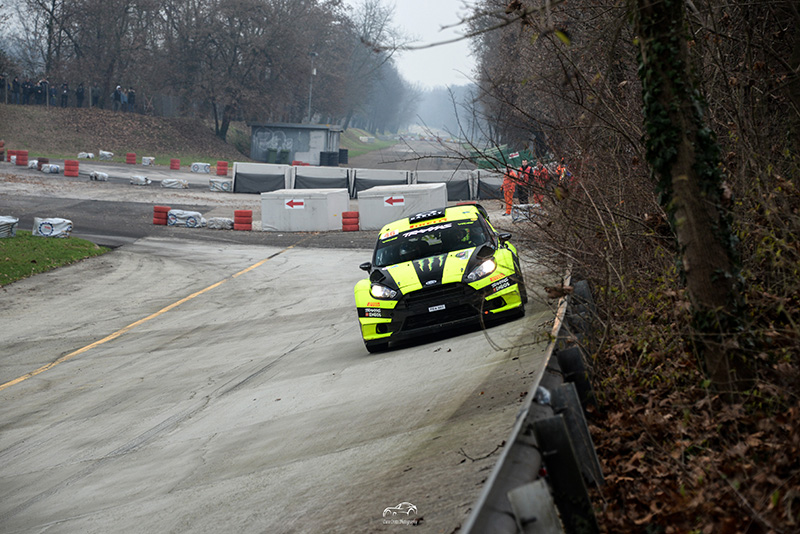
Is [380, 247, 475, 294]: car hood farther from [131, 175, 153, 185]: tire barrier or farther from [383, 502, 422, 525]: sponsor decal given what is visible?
[131, 175, 153, 185]: tire barrier

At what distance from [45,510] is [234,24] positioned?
233 feet

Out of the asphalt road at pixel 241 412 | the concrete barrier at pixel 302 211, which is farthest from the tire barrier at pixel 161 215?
the asphalt road at pixel 241 412

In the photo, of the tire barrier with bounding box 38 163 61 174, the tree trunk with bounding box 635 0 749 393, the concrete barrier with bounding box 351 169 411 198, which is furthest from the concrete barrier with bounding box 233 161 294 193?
the tree trunk with bounding box 635 0 749 393

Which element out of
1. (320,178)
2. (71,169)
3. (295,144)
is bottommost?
(71,169)

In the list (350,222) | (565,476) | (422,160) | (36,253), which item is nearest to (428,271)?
(565,476)

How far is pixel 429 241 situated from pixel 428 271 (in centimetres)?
110

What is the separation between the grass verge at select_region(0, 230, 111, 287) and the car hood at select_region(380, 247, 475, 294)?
1293 centimetres

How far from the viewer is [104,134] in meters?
64.9

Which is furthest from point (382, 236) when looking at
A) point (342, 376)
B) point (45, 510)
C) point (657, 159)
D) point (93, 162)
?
point (93, 162)

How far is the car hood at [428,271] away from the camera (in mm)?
11422

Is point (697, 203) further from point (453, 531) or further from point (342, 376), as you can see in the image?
point (342, 376)

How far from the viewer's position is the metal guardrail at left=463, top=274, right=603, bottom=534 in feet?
11.9

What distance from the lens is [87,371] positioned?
42.7 feet

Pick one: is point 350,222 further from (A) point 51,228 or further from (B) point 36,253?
(B) point 36,253
